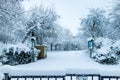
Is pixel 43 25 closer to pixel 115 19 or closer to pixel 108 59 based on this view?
pixel 115 19

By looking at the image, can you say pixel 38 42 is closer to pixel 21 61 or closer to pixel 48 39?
pixel 48 39

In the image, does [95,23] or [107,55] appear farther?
[95,23]

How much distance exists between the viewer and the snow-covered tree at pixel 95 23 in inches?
896

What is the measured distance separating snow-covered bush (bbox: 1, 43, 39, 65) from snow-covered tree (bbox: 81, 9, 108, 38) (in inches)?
314

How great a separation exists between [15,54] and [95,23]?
31.4 feet

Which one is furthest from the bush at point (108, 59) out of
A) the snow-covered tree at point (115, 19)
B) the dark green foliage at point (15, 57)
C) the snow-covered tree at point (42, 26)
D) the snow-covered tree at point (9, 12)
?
the snow-covered tree at point (9, 12)

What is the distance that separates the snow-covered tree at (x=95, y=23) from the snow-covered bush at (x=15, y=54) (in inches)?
314

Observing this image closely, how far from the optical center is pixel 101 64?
16938mm

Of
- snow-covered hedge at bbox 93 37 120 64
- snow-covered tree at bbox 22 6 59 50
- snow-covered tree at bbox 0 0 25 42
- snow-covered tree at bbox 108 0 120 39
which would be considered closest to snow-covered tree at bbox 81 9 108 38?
snow-covered tree at bbox 22 6 59 50

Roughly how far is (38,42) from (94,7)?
587 cm

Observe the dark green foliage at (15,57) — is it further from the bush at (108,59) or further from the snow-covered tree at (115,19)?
the snow-covered tree at (115,19)

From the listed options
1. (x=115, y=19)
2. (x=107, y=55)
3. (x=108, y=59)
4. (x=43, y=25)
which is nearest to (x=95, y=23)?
(x=43, y=25)

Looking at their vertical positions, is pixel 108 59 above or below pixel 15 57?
below

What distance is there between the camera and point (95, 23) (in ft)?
74.9
